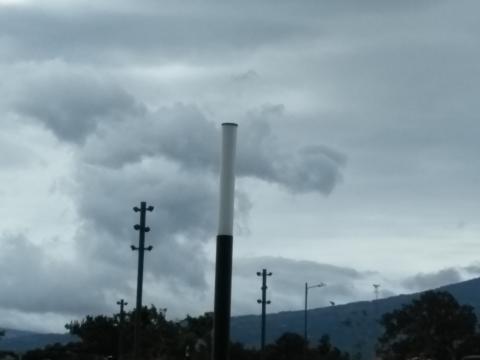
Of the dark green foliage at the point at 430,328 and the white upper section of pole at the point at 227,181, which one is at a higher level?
the dark green foliage at the point at 430,328

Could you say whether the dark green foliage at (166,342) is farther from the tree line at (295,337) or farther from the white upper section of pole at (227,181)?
the white upper section of pole at (227,181)

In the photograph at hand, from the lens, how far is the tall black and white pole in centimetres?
1257

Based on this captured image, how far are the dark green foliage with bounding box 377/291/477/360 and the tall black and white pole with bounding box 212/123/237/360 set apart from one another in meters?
71.1

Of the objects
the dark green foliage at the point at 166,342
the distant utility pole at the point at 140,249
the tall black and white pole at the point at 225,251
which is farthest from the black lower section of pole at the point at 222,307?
the dark green foliage at the point at 166,342

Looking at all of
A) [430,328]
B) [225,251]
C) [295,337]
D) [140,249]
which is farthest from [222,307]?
[430,328]

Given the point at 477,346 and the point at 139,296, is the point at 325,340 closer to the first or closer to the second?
the point at 477,346

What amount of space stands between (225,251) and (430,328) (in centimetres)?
7841

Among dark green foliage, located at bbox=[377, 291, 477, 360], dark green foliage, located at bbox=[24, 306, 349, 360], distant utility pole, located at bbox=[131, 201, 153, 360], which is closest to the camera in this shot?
distant utility pole, located at bbox=[131, 201, 153, 360]

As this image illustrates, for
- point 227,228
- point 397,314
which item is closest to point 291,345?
point 397,314

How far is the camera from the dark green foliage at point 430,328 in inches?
3349

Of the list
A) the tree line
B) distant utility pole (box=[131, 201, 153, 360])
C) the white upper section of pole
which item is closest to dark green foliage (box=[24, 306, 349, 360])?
the tree line

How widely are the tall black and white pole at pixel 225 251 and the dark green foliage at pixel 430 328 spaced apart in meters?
71.1

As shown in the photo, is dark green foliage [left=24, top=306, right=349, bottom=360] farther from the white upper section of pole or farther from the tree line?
the white upper section of pole

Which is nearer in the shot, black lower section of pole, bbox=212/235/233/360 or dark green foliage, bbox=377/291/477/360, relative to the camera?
black lower section of pole, bbox=212/235/233/360
